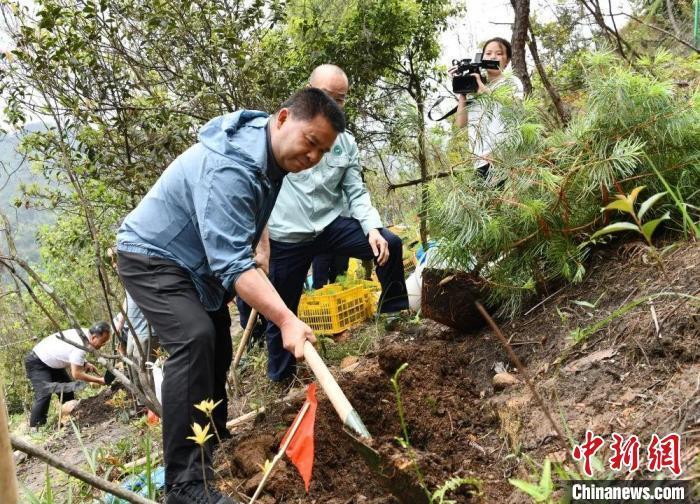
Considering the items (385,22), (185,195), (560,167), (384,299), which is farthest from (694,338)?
(385,22)

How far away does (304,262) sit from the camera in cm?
360

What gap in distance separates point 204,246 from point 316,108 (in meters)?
0.68

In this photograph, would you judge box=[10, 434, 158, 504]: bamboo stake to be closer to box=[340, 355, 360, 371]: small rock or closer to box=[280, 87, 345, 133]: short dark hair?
box=[280, 87, 345, 133]: short dark hair

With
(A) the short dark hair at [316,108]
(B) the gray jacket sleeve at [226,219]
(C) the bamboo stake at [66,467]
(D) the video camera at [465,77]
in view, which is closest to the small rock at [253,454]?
(B) the gray jacket sleeve at [226,219]

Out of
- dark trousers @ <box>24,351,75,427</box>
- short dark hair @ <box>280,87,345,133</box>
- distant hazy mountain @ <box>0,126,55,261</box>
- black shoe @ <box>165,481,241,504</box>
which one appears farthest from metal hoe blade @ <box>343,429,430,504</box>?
dark trousers @ <box>24,351,75,427</box>

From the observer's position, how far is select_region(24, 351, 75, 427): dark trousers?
6.84 m

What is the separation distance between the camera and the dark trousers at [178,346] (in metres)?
2.15

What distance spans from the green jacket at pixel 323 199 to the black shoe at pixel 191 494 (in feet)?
5.57

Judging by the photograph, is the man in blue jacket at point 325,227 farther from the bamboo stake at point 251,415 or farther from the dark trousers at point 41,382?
the dark trousers at point 41,382

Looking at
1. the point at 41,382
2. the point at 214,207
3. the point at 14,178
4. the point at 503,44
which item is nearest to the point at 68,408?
the point at 41,382

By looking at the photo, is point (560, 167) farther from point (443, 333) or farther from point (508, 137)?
point (443, 333)

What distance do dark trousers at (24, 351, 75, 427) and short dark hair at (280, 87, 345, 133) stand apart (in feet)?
18.8

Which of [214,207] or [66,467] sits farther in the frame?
[214,207]

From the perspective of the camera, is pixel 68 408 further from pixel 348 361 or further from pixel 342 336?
pixel 348 361
